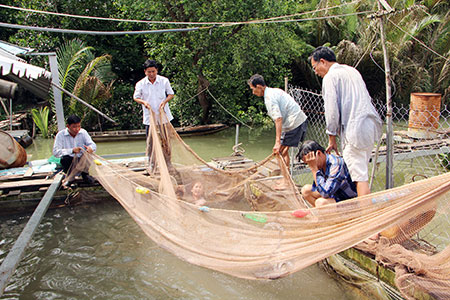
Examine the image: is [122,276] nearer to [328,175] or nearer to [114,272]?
[114,272]

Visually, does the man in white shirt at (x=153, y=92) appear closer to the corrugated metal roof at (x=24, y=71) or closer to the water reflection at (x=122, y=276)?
the corrugated metal roof at (x=24, y=71)

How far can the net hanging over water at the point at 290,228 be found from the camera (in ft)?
6.38

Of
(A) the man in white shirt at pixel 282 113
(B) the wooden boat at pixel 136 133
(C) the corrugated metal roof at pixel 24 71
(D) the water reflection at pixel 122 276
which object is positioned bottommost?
(D) the water reflection at pixel 122 276

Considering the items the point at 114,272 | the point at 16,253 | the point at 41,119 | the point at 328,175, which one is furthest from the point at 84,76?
the point at 328,175

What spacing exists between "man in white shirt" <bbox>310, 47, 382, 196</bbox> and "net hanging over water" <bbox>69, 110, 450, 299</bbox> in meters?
0.50

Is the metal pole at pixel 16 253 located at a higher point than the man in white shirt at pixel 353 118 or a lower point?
lower

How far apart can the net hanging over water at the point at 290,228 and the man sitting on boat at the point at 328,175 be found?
0.36 metres

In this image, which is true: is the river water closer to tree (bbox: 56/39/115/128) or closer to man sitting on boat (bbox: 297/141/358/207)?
man sitting on boat (bbox: 297/141/358/207)

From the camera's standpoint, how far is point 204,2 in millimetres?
8938

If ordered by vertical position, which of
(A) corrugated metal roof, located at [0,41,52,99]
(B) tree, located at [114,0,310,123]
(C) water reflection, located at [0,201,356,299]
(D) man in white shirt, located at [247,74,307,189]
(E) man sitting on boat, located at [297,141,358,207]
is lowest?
(C) water reflection, located at [0,201,356,299]

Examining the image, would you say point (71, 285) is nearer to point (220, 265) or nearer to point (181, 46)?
point (220, 265)

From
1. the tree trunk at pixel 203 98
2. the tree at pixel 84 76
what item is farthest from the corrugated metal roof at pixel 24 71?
the tree trunk at pixel 203 98

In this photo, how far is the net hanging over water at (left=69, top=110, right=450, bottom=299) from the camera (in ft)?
6.38

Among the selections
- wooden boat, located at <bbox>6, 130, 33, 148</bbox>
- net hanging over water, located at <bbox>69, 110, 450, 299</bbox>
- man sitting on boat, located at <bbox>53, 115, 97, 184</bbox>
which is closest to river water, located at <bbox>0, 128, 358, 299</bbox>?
net hanging over water, located at <bbox>69, 110, 450, 299</bbox>
